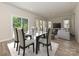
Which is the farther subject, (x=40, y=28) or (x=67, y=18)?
(x=40, y=28)

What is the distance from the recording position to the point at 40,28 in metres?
2.61

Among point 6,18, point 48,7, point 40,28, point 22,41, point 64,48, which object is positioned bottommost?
point 64,48

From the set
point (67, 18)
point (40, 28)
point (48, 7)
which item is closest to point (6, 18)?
point (40, 28)

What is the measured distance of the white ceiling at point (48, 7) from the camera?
91.7 inches

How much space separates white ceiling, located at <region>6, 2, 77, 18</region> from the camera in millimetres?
2330

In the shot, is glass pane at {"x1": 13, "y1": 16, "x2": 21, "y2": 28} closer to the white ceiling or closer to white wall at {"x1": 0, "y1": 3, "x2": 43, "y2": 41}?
white wall at {"x1": 0, "y1": 3, "x2": 43, "y2": 41}

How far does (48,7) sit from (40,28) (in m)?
0.57

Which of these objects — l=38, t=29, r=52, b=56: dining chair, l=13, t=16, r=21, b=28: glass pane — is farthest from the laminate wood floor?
l=13, t=16, r=21, b=28: glass pane

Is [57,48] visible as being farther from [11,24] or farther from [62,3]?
[11,24]

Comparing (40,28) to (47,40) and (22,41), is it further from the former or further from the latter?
(22,41)

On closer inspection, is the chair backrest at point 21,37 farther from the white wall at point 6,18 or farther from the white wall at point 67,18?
the white wall at point 67,18

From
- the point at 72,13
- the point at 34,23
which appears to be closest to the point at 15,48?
the point at 34,23

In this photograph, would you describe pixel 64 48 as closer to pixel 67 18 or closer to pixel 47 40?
pixel 47 40

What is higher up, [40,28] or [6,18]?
[6,18]
